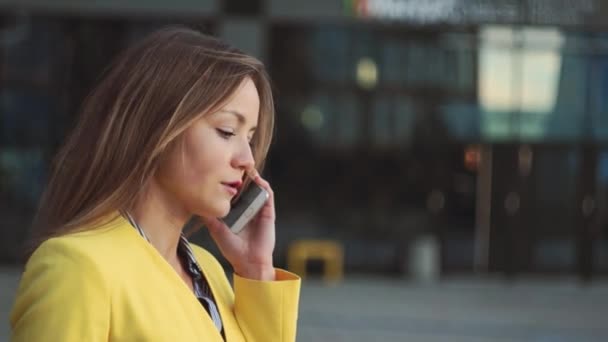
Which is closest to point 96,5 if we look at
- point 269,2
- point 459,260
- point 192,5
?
point 192,5

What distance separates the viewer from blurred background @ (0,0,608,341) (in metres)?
15.7

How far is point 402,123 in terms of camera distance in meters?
16.1

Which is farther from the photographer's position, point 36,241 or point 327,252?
point 327,252

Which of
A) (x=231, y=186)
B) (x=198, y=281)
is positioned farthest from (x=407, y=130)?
(x=231, y=186)

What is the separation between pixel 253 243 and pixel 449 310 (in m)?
10.6

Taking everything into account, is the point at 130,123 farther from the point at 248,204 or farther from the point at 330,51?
the point at 330,51

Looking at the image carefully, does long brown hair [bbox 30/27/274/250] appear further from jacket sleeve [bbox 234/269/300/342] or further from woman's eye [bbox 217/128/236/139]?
jacket sleeve [bbox 234/269/300/342]

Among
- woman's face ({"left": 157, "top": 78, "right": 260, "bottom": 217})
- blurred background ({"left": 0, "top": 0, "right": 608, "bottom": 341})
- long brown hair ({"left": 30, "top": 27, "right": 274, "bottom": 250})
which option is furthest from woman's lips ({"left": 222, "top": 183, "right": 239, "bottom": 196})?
blurred background ({"left": 0, "top": 0, "right": 608, "bottom": 341})

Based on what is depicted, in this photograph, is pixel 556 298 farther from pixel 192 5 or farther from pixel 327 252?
pixel 192 5

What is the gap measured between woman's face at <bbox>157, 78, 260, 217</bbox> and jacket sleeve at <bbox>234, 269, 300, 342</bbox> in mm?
309

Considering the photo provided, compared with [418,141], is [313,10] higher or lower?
higher

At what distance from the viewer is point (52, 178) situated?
1911 millimetres

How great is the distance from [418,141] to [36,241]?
47.5 ft

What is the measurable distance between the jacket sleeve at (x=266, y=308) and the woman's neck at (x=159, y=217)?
0.86ft
